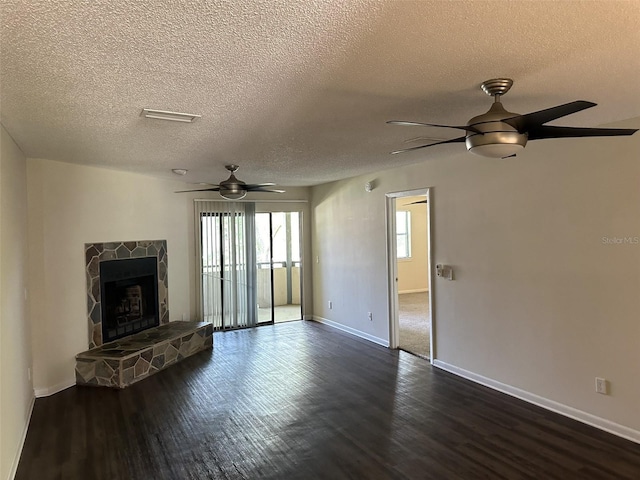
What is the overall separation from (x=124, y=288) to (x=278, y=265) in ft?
13.1

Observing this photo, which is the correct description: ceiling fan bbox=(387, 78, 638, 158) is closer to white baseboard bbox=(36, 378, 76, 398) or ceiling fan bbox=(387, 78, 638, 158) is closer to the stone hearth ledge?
the stone hearth ledge

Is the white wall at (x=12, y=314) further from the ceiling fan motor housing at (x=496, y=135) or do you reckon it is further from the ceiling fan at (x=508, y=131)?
the ceiling fan motor housing at (x=496, y=135)

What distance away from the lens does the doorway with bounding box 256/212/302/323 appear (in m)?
7.84

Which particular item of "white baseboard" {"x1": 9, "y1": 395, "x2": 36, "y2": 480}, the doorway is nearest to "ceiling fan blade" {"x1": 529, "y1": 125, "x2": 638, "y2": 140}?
"white baseboard" {"x1": 9, "y1": 395, "x2": 36, "y2": 480}

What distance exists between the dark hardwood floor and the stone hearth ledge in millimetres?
136

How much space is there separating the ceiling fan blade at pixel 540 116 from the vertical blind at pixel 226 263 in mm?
5649

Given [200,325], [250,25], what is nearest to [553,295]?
[250,25]

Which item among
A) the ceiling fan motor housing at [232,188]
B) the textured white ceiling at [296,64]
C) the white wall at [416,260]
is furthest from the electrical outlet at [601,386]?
the white wall at [416,260]

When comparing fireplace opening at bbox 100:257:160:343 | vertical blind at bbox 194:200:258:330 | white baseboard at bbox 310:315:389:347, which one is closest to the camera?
fireplace opening at bbox 100:257:160:343

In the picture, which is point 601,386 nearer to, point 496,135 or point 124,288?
point 496,135

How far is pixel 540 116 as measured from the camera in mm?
1981

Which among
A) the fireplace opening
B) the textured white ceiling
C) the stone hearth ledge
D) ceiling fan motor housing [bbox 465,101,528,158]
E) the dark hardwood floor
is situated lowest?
the dark hardwood floor

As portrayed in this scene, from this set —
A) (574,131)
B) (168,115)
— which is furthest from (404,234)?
(574,131)

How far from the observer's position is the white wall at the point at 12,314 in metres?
2.73
